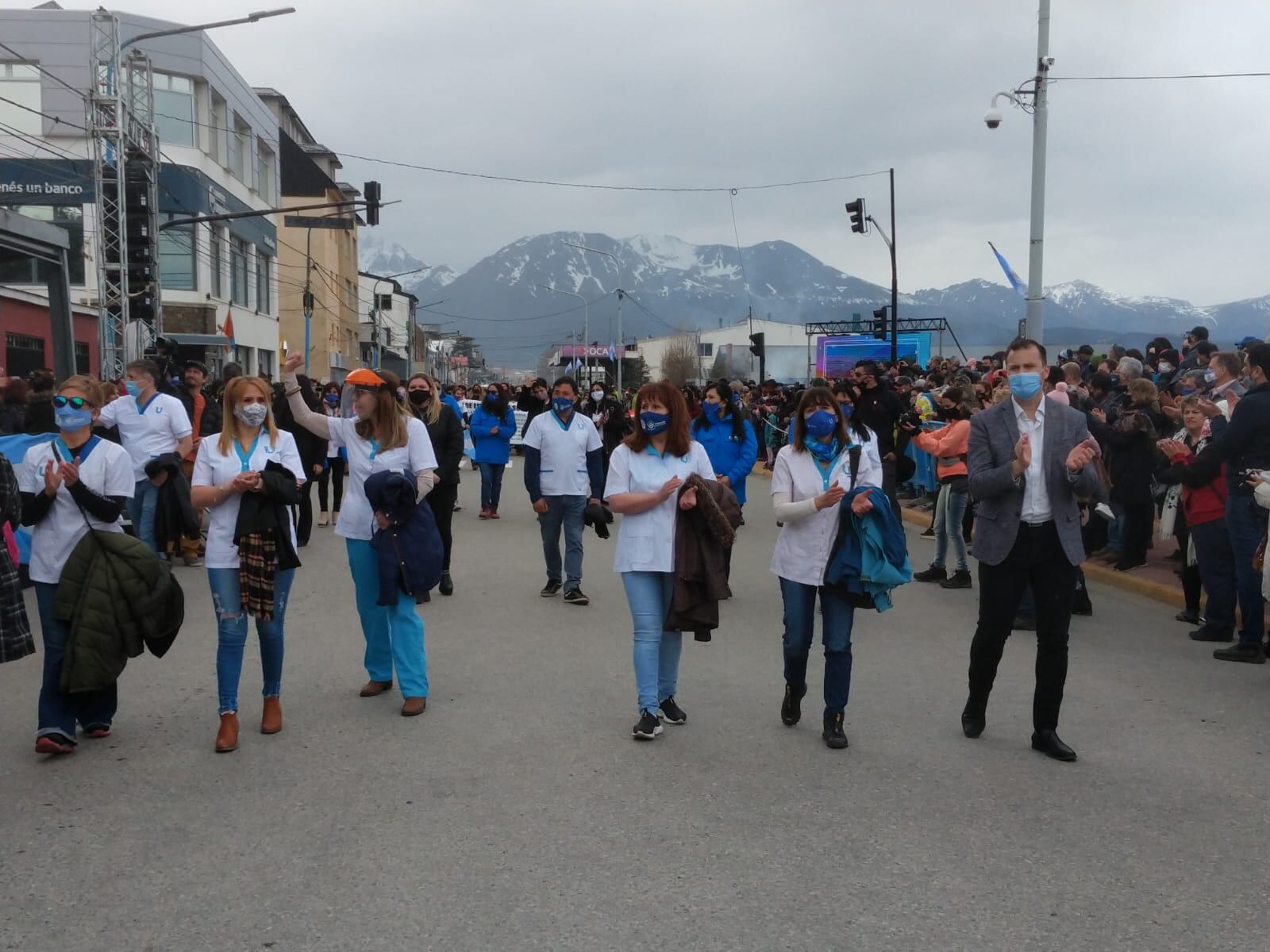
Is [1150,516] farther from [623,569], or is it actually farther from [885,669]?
[623,569]

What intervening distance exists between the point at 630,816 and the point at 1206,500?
562 cm

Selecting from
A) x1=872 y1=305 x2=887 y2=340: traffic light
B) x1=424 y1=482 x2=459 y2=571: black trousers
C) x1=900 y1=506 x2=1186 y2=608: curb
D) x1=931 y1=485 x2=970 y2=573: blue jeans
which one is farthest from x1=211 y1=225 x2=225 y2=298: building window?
x1=900 y1=506 x2=1186 y2=608: curb

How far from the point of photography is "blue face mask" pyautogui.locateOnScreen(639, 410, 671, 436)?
6102 mm

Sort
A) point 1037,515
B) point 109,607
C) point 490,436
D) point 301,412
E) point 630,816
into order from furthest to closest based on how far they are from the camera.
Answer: point 490,436
point 301,412
point 1037,515
point 109,607
point 630,816

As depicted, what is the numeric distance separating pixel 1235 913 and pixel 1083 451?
88.5 inches

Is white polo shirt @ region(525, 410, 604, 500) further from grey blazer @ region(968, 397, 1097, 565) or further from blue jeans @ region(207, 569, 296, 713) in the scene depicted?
grey blazer @ region(968, 397, 1097, 565)

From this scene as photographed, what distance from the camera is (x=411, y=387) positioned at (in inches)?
403

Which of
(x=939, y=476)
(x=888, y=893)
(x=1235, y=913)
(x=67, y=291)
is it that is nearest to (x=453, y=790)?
(x=888, y=893)

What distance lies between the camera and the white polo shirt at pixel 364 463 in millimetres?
6512

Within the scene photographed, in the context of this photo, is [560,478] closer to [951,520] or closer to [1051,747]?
[951,520]

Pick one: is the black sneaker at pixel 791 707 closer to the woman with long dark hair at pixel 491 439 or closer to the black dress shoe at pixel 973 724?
the black dress shoe at pixel 973 724

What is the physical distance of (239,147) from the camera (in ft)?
152

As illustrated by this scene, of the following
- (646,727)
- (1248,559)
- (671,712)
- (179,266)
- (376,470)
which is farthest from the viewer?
(179,266)

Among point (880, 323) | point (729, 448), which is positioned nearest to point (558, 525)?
point (729, 448)
